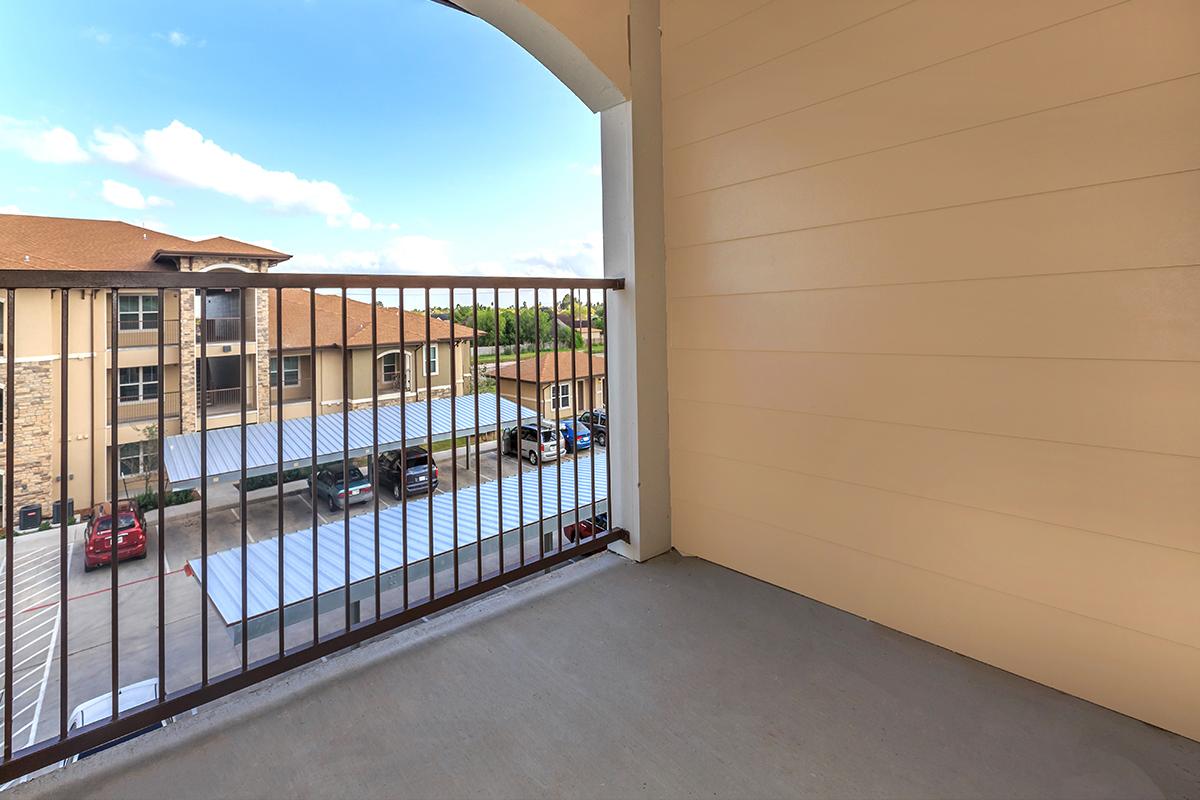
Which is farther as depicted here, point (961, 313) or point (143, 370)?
point (961, 313)

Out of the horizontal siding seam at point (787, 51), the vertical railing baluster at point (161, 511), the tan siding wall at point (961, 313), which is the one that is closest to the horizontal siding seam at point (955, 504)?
the tan siding wall at point (961, 313)

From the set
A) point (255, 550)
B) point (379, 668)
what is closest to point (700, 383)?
point (379, 668)

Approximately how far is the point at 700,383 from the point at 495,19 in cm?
139

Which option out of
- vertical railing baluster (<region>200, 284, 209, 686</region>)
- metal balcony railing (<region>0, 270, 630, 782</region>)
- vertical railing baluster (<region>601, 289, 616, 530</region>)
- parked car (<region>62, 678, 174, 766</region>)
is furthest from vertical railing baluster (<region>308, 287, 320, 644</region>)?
vertical railing baluster (<region>601, 289, 616, 530</region>)

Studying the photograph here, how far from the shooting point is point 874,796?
3.16ft

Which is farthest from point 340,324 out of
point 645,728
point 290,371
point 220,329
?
point 645,728

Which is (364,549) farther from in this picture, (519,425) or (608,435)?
(608,435)

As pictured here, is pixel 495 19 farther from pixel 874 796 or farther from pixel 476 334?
pixel 874 796

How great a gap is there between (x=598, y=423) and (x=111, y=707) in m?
1.59

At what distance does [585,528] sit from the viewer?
213 centimetres

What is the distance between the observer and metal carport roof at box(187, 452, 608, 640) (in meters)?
Result: 1.54

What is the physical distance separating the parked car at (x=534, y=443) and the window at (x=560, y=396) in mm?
111

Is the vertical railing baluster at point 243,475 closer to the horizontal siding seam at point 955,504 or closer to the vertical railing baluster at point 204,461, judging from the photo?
the vertical railing baluster at point 204,461

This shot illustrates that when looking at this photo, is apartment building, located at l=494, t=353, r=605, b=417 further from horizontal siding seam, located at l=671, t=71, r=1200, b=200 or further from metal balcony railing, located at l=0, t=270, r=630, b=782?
horizontal siding seam, located at l=671, t=71, r=1200, b=200
